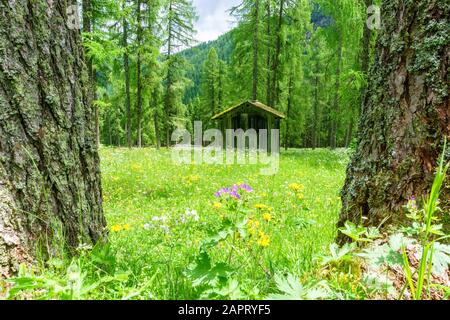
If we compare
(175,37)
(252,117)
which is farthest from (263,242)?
(175,37)

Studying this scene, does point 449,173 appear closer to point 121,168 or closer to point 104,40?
point 121,168

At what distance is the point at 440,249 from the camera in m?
1.56

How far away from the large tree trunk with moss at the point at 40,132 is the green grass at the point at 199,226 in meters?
0.54

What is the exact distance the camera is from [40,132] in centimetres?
204

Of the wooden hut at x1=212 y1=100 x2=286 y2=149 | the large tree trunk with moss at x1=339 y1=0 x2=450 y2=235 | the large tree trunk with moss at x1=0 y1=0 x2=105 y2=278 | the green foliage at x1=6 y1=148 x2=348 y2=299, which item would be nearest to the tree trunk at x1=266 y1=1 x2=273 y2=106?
the wooden hut at x1=212 y1=100 x2=286 y2=149

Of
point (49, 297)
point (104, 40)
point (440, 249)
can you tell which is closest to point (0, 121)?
point (49, 297)

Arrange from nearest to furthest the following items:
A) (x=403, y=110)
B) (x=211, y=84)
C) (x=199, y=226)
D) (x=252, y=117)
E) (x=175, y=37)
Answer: (x=403, y=110) < (x=199, y=226) < (x=252, y=117) < (x=175, y=37) < (x=211, y=84)

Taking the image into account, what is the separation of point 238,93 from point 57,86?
34435 mm

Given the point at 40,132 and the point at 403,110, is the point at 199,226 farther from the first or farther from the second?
the point at 403,110

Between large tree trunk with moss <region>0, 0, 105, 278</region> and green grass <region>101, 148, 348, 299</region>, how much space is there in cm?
54

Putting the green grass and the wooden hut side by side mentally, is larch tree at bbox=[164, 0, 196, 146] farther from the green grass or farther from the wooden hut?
the green grass

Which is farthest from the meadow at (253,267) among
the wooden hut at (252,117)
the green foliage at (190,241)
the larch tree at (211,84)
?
the larch tree at (211,84)

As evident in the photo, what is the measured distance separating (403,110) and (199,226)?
3.20 m

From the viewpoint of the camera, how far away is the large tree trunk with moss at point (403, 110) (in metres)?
2.05
